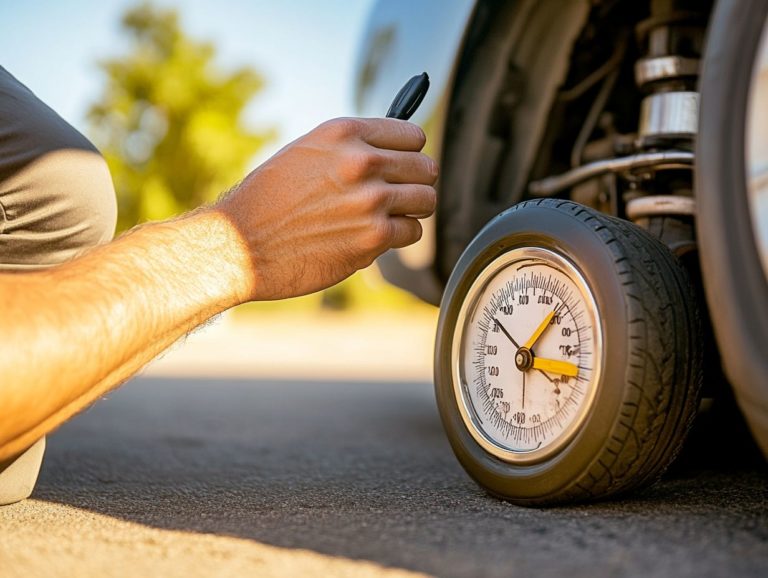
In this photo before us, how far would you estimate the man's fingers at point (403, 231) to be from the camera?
150 cm

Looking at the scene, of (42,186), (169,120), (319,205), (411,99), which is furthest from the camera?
(169,120)

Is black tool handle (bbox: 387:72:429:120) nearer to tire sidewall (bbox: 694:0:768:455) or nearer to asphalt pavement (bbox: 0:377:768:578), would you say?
tire sidewall (bbox: 694:0:768:455)

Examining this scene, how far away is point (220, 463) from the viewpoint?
2062 millimetres

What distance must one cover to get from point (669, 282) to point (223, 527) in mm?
807

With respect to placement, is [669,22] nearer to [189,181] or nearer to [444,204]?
[444,204]

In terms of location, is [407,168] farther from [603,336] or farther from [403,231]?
[603,336]

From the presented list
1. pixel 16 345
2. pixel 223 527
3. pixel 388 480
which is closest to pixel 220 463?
pixel 388 480

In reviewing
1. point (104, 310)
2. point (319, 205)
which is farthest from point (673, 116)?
point (104, 310)

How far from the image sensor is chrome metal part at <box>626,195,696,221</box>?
159 cm

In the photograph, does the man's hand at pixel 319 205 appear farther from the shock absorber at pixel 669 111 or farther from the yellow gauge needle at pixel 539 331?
the shock absorber at pixel 669 111

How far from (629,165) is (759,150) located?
584 mm

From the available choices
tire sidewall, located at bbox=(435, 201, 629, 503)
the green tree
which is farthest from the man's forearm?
the green tree

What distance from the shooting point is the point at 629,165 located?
1.66 metres

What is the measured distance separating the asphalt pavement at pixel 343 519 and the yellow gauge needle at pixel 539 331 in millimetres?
277
